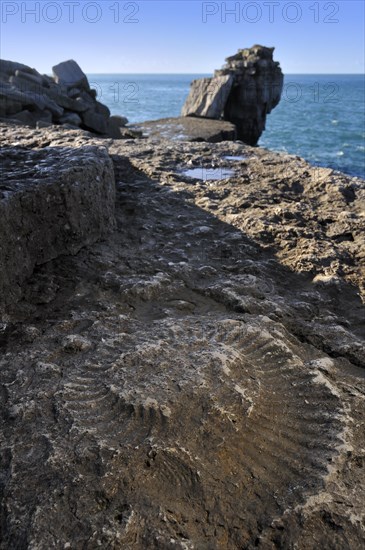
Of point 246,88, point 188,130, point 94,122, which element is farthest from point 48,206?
point 246,88

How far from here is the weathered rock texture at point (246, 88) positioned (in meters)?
15.3

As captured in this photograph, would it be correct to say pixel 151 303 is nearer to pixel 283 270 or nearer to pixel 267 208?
pixel 283 270

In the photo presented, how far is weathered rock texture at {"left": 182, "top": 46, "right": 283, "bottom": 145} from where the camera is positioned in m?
15.3

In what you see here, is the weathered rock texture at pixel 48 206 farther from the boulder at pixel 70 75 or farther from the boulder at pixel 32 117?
the boulder at pixel 70 75

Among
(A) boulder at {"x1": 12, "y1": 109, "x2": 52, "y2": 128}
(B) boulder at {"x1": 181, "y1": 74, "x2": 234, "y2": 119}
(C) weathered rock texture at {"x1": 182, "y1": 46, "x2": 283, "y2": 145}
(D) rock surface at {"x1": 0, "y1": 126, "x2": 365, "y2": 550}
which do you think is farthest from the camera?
(C) weathered rock texture at {"x1": 182, "y1": 46, "x2": 283, "y2": 145}

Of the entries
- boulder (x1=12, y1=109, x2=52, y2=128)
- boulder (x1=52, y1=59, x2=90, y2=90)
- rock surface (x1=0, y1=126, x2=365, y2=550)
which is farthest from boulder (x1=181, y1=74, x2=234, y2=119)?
rock surface (x1=0, y1=126, x2=365, y2=550)

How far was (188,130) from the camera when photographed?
36.2 ft

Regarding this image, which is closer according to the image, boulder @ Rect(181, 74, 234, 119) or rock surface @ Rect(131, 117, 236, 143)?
rock surface @ Rect(131, 117, 236, 143)

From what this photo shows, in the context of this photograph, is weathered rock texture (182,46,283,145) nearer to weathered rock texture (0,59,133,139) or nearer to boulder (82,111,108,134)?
weathered rock texture (0,59,133,139)

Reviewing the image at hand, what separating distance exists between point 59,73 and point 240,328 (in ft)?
36.9

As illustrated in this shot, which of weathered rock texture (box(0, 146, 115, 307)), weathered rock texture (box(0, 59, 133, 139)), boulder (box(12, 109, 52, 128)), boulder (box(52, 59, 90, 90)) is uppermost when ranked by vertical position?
boulder (box(52, 59, 90, 90))

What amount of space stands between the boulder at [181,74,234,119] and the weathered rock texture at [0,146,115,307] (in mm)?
11243

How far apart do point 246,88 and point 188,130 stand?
644cm

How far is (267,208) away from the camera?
4238 mm
